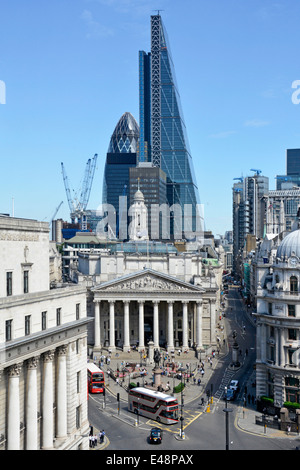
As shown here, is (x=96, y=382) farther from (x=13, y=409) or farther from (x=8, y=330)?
(x=8, y=330)

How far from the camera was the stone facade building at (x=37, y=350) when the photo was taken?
4181 centimetres

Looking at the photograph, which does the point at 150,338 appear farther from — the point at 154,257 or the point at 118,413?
the point at 118,413

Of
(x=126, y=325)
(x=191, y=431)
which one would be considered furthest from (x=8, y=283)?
(x=126, y=325)

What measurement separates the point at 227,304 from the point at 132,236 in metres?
46.5

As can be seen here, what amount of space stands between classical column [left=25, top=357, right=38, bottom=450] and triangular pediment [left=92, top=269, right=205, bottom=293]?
66416mm

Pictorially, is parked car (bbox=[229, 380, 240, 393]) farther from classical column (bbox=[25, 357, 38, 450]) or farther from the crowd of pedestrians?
classical column (bbox=[25, 357, 38, 450])

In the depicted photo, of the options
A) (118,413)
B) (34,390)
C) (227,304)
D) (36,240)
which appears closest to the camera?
(34,390)

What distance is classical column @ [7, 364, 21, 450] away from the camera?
41.3 meters

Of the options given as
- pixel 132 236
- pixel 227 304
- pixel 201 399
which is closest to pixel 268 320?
pixel 201 399

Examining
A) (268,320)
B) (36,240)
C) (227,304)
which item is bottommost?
(227,304)

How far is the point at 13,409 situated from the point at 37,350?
546 centimetres

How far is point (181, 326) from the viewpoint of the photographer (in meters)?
117

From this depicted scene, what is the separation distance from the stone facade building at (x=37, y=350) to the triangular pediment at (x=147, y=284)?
181 ft

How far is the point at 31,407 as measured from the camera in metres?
44.6
